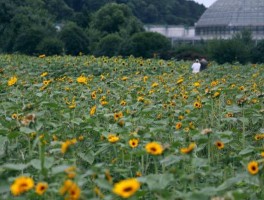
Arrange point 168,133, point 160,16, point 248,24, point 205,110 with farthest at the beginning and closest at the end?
point 160,16, point 248,24, point 205,110, point 168,133

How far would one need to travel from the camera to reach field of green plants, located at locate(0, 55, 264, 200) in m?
2.04

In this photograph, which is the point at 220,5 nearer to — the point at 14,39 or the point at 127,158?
the point at 14,39

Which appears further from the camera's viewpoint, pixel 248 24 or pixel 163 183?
pixel 248 24

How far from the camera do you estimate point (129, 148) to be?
2938mm

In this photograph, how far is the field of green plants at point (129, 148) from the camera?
204 centimetres

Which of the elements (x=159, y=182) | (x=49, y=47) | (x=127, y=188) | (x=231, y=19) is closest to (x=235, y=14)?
(x=231, y=19)

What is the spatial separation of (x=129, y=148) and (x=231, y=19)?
3967cm

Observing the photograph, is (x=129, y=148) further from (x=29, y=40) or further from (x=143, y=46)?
(x=143, y=46)

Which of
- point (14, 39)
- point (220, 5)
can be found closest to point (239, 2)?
point (220, 5)

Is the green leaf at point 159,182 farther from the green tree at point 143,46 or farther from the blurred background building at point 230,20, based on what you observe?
the blurred background building at point 230,20

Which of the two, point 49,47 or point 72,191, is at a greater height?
point 72,191

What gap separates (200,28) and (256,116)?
41.0 metres

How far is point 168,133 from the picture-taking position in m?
3.64

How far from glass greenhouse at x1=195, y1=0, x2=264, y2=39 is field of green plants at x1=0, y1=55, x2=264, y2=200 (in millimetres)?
35686
